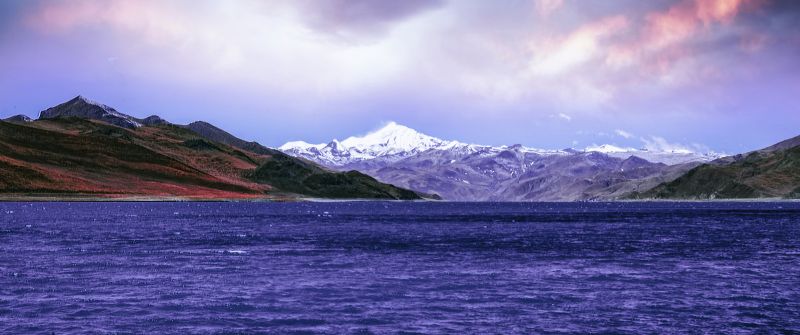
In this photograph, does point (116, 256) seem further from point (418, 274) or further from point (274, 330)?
point (274, 330)

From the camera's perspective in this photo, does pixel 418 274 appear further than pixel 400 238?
No

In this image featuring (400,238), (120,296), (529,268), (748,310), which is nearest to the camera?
(748,310)

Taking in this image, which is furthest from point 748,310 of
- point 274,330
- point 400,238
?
point 400,238

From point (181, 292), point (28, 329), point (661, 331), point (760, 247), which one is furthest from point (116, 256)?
point (760, 247)

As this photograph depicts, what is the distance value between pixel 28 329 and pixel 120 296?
9.49 meters

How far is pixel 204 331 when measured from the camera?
34.0 m

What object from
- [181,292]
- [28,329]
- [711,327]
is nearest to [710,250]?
[711,327]

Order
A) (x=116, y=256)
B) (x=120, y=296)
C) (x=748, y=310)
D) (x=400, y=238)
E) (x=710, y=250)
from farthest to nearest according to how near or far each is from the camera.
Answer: (x=400, y=238), (x=710, y=250), (x=116, y=256), (x=120, y=296), (x=748, y=310)

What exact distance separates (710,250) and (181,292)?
54026 millimetres

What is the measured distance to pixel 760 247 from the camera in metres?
79.5

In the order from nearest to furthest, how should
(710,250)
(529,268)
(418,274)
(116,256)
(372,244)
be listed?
(418,274) < (529,268) < (116,256) < (710,250) < (372,244)

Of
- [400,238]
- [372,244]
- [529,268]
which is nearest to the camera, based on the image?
[529,268]

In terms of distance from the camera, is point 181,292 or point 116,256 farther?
point 116,256

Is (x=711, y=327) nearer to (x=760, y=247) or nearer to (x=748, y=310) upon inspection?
(x=748, y=310)
